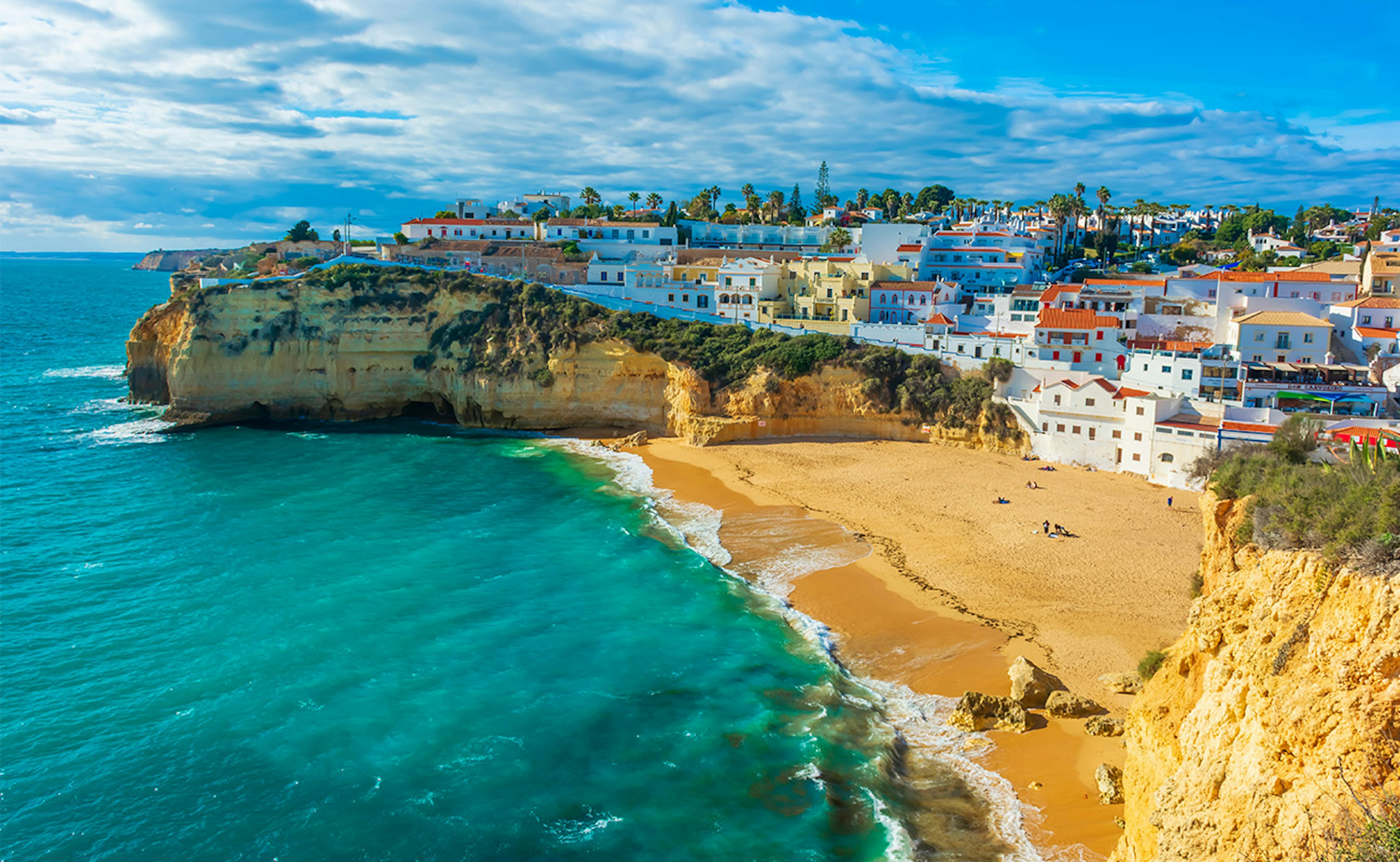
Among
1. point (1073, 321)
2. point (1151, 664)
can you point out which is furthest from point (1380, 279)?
point (1151, 664)

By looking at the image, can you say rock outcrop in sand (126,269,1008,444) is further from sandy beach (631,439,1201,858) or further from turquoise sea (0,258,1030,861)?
turquoise sea (0,258,1030,861)

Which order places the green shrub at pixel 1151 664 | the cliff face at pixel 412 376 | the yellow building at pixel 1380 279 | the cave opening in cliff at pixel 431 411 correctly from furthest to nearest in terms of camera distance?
the cave opening in cliff at pixel 431 411 < the yellow building at pixel 1380 279 < the cliff face at pixel 412 376 < the green shrub at pixel 1151 664

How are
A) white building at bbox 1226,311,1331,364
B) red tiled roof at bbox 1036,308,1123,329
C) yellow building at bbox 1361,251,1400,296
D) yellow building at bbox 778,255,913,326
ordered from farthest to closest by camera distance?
yellow building at bbox 778,255,913,326
yellow building at bbox 1361,251,1400,296
red tiled roof at bbox 1036,308,1123,329
white building at bbox 1226,311,1331,364

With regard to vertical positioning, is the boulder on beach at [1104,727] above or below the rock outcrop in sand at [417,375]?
below

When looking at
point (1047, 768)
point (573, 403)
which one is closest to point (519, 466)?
point (573, 403)

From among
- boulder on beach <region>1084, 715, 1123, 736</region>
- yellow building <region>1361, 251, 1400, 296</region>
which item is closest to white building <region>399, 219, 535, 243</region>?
yellow building <region>1361, 251, 1400, 296</region>

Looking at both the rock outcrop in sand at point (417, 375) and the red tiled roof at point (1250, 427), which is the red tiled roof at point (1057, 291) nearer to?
the rock outcrop in sand at point (417, 375)

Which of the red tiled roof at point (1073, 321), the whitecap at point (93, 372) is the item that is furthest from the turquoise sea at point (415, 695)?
the whitecap at point (93, 372)

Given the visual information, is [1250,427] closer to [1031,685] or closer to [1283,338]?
[1283,338]
